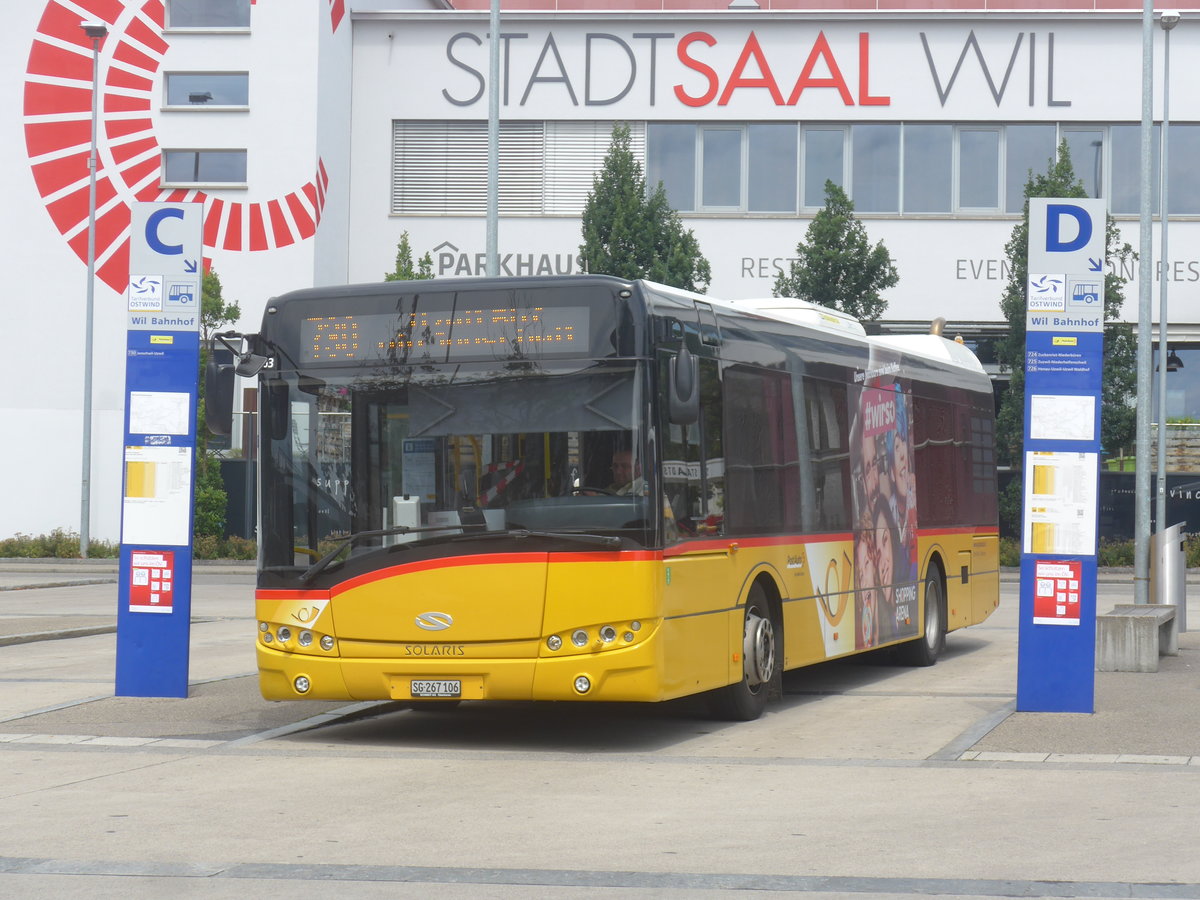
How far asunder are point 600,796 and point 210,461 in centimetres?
3015

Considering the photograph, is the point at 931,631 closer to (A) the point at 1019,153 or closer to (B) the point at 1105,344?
(B) the point at 1105,344

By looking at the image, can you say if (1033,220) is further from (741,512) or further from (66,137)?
(66,137)

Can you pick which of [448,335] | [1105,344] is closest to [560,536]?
[448,335]

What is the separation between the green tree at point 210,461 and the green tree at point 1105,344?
16.4 m

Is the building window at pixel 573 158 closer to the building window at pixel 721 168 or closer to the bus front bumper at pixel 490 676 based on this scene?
the building window at pixel 721 168

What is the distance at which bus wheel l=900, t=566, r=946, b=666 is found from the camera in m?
16.8

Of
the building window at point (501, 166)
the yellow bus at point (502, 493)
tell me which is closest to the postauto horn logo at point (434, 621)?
the yellow bus at point (502, 493)

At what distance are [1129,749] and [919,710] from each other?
2.52 metres

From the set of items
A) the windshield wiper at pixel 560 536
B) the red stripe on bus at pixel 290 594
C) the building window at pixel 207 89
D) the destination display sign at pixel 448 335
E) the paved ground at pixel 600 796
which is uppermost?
the building window at pixel 207 89

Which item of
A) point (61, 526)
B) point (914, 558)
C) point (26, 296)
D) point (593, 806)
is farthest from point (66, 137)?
point (593, 806)

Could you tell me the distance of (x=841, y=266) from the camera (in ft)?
114

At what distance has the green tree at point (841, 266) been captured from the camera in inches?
1363

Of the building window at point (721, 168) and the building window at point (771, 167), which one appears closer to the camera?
the building window at point (771, 167)

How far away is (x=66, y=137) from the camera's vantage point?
40.1 m
